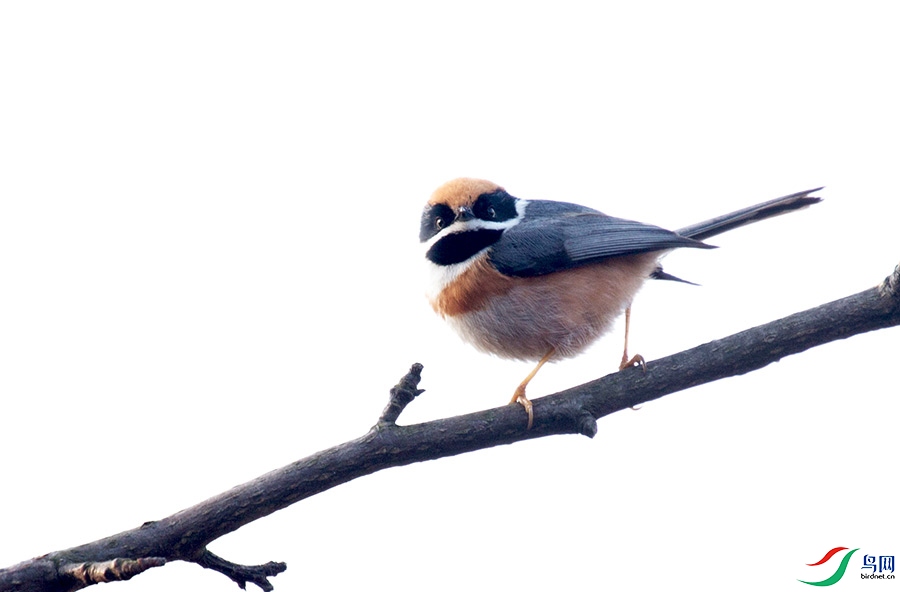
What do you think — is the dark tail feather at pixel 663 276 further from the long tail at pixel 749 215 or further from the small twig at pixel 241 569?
the small twig at pixel 241 569

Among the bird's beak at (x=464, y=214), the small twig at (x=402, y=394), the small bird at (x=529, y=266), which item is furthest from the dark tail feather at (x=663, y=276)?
the small twig at (x=402, y=394)

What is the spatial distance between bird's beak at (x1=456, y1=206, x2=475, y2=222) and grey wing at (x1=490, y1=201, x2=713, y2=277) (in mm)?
295

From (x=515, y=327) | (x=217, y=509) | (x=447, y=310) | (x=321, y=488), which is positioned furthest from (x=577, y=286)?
(x=217, y=509)

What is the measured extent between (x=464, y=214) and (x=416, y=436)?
206 cm

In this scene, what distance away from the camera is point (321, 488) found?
4.39 metres

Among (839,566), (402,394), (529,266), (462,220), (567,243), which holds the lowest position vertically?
(839,566)

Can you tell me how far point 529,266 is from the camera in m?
6.09

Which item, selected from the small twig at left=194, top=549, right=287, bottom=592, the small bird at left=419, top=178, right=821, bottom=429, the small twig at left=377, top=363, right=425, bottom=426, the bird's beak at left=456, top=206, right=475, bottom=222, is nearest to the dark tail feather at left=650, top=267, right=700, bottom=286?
the small bird at left=419, top=178, right=821, bottom=429

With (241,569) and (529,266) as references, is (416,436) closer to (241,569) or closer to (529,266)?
(241,569)

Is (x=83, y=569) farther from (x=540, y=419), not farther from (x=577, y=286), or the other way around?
(x=577, y=286)

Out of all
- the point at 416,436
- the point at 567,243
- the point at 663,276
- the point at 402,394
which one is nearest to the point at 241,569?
the point at 416,436

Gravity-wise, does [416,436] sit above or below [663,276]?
below

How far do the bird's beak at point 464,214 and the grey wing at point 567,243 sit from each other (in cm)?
29

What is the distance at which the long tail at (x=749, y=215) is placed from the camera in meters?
5.95
